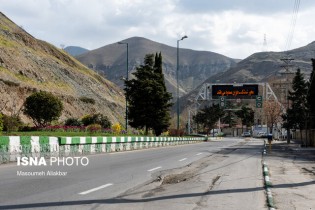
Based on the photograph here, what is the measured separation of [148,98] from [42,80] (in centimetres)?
3123

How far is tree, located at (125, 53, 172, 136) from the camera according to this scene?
5500cm

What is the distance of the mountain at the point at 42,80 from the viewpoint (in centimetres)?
6888

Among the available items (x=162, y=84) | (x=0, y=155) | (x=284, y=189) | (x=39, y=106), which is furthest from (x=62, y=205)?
(x=162, y=84)

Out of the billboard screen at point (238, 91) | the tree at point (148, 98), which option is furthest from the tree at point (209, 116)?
the tree at point (148, 98)

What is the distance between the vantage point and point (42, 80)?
80438mm

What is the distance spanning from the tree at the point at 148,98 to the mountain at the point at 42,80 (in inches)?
628

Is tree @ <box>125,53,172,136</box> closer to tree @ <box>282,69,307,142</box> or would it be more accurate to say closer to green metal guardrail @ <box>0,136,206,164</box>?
green metal guardrail @ <box>0,136,206,164</box>

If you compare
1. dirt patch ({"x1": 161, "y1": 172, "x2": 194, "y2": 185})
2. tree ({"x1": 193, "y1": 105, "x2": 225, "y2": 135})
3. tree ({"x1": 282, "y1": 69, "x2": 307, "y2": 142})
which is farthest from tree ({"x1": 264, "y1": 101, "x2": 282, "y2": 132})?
dirt patch ({"x1": 161, "y1": 172, "x2": 194, "y2": 185})

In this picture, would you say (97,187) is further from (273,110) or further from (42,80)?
(273,110)

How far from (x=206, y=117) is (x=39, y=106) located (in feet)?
247

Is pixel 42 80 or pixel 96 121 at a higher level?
pixel 42 80

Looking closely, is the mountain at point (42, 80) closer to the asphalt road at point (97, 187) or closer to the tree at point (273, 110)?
the tree at point (273, 110)

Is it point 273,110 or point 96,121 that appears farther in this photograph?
point 273,110

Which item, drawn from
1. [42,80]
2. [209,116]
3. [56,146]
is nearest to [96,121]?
[42,80]
